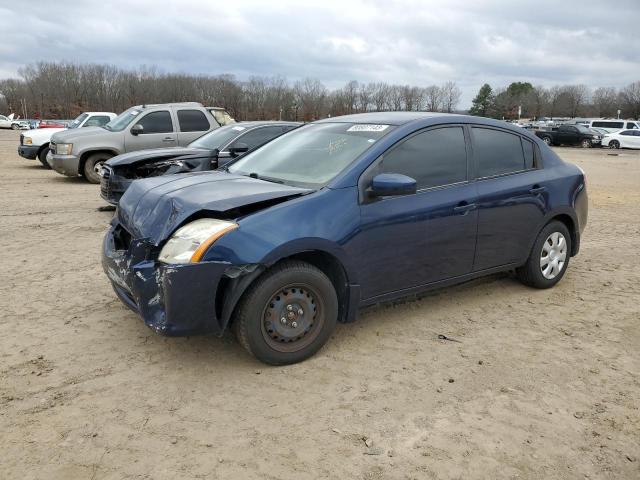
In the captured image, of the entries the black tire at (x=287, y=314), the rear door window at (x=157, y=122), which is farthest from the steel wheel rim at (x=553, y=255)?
the rear door window at (x=157, y=122)

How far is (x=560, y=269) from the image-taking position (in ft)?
17.6

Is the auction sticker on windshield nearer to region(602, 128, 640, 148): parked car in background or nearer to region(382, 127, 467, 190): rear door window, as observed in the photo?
region(382, 127, 467, 190): rear door window

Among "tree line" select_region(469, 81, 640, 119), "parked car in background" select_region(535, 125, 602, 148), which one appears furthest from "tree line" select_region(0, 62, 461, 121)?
"parked car in background" select_region(535, 125, 602, 148)

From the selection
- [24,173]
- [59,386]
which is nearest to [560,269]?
[59,386]

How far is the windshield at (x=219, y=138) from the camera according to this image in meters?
9.11

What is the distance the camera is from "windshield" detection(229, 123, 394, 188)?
402 cm

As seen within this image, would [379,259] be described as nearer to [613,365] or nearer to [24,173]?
[613,365]

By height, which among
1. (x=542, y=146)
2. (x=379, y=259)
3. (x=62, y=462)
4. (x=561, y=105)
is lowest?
(x=62, y=462)

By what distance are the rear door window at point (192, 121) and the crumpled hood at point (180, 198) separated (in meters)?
8.23

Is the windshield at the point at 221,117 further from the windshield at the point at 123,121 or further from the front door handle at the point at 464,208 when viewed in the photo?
the front door handle at the point at 464,208

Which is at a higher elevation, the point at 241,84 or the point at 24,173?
the point at 241,84

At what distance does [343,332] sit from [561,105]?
121293mm

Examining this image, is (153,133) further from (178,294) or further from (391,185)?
(178,294)

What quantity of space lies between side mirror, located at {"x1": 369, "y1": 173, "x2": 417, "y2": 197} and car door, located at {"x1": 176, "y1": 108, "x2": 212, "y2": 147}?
29.5 feet
